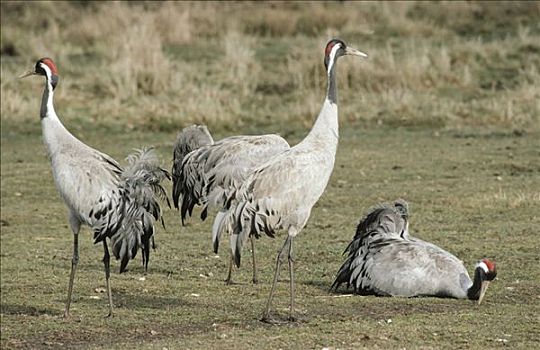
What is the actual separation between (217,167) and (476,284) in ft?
9.22

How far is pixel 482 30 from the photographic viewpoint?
3219cm

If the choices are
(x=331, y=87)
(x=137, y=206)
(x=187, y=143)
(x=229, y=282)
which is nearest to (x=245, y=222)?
(x=137, y=206)

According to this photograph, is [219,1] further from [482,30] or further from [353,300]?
[353,300]

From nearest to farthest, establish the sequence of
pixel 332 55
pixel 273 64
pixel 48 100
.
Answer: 1. pixel 332 55
2. pixel 48 100
3. pixel 273 64

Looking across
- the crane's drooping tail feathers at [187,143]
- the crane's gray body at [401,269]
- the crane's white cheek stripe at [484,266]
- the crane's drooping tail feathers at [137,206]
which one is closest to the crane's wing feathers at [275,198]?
the crane's drooping tail feathers at [137,206]

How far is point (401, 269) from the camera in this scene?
10445 mm

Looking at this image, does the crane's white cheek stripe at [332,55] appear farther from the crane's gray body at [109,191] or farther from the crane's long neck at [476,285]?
the crane's long neck at [476,285]

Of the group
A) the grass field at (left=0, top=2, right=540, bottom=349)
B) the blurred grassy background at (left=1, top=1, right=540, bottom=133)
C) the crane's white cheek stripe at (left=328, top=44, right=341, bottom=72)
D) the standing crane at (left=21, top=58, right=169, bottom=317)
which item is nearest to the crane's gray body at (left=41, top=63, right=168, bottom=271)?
the standing crane at (left=21, top=58, right=169, bottom=317)

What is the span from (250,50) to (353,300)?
61.7ft

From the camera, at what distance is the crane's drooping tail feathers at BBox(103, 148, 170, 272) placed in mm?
9719

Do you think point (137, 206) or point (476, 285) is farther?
point (476, 285)

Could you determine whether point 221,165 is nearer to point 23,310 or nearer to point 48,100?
point 48,100

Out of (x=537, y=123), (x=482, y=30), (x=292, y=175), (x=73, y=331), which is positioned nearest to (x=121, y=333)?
(x=73, y=331)

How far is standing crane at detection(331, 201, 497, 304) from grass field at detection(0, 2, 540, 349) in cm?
18
